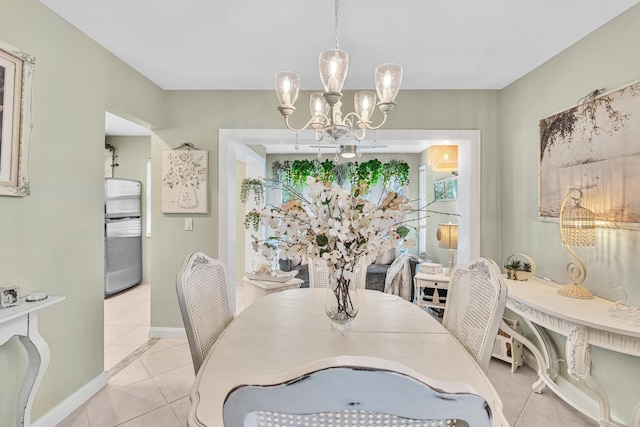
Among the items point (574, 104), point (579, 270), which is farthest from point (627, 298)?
point (574, 104)

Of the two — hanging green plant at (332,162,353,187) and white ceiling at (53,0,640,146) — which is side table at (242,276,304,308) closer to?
white ceiling at (53,0,640,146)

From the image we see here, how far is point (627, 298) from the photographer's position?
6.10ft

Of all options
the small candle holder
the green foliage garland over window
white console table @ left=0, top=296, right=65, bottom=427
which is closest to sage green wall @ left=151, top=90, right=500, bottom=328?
the small candle holder

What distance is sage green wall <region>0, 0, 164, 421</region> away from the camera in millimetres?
Result: 1718

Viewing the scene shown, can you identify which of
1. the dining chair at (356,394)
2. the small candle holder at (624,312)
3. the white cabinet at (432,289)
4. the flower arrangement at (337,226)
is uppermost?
the flower arrangement at (337,226)

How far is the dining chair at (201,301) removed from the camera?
4.69 feet

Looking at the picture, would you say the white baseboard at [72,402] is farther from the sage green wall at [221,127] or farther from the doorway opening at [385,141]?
the doorway opening at [385,141]

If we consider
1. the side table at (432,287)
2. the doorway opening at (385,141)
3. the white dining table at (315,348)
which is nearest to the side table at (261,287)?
the doorway opening at (385,141)

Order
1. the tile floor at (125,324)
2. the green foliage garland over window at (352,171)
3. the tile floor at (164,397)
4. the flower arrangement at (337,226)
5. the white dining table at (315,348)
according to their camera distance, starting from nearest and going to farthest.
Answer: the white dining table at (315,348) < the flower arrangement at (337,226) < the tile floor at (164,397) < the tile floor at (125,324) < the green foliage garland over window at (352,171)

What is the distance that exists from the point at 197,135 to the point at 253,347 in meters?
2.53

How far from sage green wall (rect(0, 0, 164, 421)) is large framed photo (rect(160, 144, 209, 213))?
80 centimetres

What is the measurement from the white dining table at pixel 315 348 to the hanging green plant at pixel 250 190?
11.4ft

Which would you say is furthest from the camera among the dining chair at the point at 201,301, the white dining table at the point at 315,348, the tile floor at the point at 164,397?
the tile floor at the point at 164,397

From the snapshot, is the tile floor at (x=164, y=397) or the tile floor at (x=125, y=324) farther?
the tile floor at (x=125, y=324)
